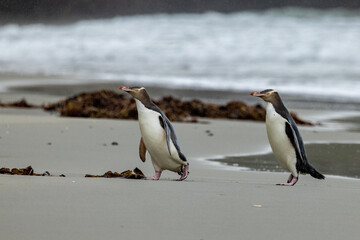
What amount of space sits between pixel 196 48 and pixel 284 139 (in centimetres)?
2300

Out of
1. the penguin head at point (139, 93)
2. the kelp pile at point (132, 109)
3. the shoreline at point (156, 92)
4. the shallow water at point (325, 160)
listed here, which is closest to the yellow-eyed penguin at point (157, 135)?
the penguin head at point (139, 93)

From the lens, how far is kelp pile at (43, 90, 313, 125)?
10.6m

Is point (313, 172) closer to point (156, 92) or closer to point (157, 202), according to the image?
point (157, 202)

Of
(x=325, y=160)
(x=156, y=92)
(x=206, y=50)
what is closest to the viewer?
(x=325, y=160)

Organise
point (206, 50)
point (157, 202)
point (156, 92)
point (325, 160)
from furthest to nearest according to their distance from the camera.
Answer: point (206, 50), point (156, 92), point (325, 160), point (157, 202)

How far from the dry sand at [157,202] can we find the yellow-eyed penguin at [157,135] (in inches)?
9.7

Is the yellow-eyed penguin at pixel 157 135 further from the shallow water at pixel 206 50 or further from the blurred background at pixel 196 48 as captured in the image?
the shallow water at pixel 206 50

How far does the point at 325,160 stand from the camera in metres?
7.36

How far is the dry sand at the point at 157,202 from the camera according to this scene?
369 cm

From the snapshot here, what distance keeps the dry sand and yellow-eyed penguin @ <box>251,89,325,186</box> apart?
0.15 metres

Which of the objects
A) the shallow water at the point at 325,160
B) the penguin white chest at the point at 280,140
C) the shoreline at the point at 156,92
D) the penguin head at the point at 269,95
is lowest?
the shoreline at the point at 156,92

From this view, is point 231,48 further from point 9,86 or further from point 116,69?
point 9,86

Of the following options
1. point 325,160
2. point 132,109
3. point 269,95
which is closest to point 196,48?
point 132,109

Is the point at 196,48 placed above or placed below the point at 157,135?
below
